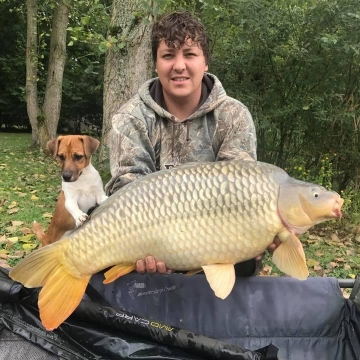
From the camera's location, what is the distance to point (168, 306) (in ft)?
4.42

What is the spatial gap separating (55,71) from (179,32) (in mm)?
6797

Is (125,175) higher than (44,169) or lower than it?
higher

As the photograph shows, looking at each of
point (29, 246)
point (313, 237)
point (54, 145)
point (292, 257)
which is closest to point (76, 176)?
point (54, 145)

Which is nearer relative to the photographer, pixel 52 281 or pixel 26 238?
pixel 52 281

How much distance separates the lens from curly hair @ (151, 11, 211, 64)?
1521mm

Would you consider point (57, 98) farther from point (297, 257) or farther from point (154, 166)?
point (297, 257)

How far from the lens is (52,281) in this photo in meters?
1.12

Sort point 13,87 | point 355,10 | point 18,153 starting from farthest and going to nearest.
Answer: point 13,87 < point 18,153 < point 355,10

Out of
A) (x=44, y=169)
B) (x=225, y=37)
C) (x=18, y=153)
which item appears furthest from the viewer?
(x=18, y=153)

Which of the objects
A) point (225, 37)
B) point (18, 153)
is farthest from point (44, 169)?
point (225, 37)

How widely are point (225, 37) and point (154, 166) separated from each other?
213 centimetres

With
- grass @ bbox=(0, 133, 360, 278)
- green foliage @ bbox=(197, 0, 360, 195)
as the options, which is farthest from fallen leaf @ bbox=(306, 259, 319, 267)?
green foliage @ bbox=(197, 0, 360, 195)

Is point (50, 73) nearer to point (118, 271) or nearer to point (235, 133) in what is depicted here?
point (235, 133)

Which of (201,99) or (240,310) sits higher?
(201,99)
